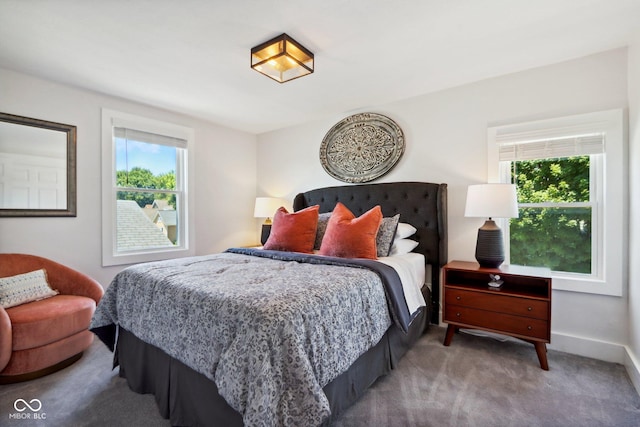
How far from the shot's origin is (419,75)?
257 cm

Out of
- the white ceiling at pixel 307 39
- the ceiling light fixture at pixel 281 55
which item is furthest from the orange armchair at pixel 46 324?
the ceiling light fixture at pixel 281 55

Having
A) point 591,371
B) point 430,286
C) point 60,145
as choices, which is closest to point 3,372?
point 60,145

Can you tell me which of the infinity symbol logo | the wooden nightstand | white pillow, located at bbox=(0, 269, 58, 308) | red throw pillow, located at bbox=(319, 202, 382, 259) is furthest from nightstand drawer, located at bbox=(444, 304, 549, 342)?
white pillow, located at bbox=(0, 269, 58, 308)

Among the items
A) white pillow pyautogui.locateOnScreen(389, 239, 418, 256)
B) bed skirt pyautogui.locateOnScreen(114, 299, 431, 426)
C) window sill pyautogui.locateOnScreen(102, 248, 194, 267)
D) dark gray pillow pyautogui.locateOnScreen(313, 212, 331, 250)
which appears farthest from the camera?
window sill pyautogui.locateOnScreen(102, 248, 194, 267)

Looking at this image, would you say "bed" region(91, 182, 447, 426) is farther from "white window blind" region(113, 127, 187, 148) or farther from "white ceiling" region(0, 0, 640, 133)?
"white window blind" region(113, 127, 187, 148)

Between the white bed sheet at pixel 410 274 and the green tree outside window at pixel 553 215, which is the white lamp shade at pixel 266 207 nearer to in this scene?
the white bed sheet at pixel 410 274

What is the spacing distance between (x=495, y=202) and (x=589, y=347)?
1325mm

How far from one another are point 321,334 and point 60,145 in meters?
2.99

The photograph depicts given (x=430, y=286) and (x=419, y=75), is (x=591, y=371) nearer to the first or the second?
(x=430, y=286)

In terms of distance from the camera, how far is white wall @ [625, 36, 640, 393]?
1.92 m

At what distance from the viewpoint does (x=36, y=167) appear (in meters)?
2.55

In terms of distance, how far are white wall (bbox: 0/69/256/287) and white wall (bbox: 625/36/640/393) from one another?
160 inches

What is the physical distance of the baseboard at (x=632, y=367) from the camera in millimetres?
1828

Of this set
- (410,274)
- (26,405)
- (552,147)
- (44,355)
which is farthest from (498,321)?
(44,355)
